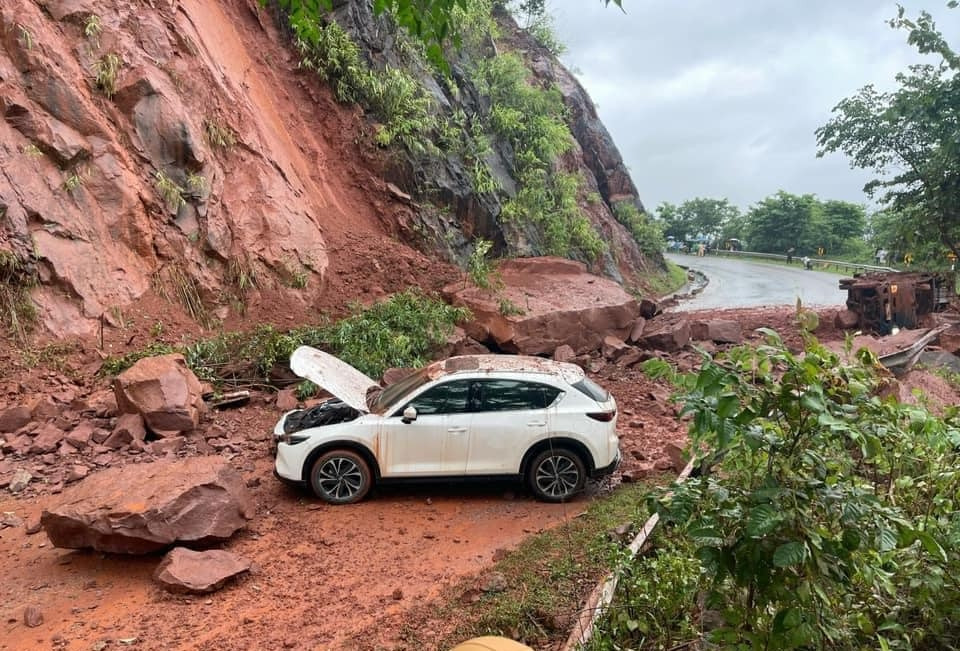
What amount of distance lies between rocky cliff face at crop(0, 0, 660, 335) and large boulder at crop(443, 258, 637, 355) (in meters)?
2.33

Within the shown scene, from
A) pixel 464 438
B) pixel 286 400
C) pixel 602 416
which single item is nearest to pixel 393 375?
pixel 286 400

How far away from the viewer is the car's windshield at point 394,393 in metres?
6.82

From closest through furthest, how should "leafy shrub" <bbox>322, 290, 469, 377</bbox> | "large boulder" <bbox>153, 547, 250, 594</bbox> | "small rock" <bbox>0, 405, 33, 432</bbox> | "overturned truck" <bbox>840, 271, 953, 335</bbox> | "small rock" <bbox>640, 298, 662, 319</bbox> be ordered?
1. "large boulder" <bbox>153, 547, 250, 594</bbox>
2. "small rock" <bbox>0, 405, 33, 432</bbox>
3. "leafy shrub" <bbox>322, 290, 469, 377</bbox>
4. "small rock" <bbox>640, 298, 662, 319</bbox>
5. "overturned truck" <bbox>840, 271, 953, 335</bbox>

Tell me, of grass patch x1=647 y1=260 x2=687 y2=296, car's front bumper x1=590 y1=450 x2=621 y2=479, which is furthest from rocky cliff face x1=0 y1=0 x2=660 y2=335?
grass patch x1=647 y1=260 x2=687 y2=296

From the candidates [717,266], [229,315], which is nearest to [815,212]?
[717,266]

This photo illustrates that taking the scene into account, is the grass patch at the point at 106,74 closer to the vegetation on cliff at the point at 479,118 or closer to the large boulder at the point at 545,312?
the vegetation on cliff at the point at 479,118

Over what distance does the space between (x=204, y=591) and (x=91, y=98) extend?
9.80 m

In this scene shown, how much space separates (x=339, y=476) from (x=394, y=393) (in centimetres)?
112

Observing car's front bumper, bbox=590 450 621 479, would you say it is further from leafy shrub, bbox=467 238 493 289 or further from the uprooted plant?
leafy shrub, bbox=467 238 493 289

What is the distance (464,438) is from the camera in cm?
661

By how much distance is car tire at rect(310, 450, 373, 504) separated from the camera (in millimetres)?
6531

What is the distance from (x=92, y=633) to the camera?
14.4 feet

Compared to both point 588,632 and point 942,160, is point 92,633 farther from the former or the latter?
point 942,160

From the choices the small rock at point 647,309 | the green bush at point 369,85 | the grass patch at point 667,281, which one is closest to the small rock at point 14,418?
the green bush at point 369,85
